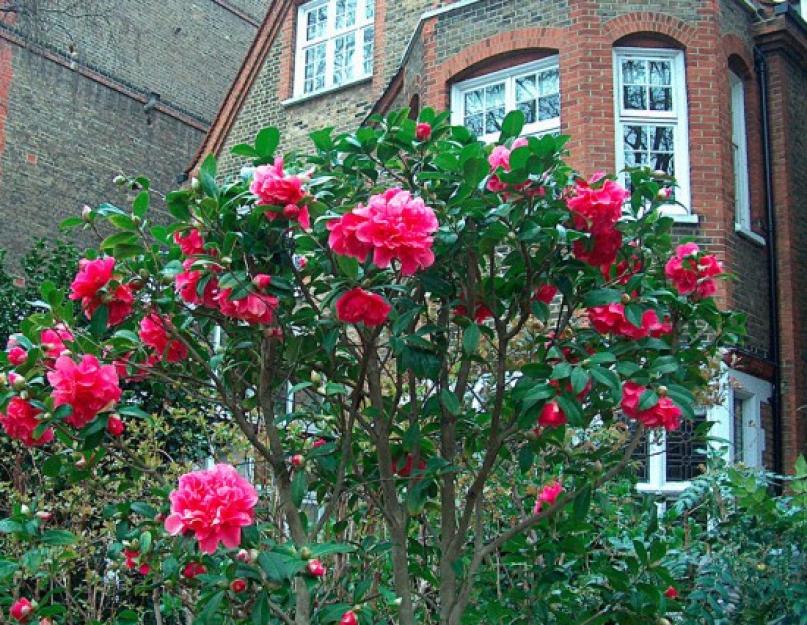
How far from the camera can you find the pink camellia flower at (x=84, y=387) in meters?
3.51

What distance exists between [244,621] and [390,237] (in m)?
1.63

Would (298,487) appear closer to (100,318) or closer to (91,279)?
(100,318)

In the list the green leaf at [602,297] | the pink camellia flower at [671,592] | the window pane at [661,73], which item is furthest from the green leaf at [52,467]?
the window pane at [661,73]

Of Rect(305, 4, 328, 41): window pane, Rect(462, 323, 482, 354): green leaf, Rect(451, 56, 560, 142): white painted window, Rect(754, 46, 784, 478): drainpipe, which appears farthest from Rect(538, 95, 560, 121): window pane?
Rect(462, 323, 482, 354): green leaf

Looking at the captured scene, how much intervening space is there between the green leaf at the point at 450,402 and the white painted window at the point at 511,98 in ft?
27.5

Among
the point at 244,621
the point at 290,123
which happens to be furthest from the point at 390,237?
the point at 290,123

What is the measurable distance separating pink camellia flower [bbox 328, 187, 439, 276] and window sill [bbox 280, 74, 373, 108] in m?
13.4

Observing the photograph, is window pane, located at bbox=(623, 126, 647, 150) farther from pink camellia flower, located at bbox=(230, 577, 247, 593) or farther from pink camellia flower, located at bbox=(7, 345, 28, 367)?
pink camellia flower, located at bbox=(230, 577, 247, 593)

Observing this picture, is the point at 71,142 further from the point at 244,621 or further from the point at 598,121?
the point at 244,621

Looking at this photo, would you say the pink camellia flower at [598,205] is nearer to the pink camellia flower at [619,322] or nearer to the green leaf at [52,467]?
the pink camellia flower at [619,322]

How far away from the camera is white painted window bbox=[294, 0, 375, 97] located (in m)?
17.0

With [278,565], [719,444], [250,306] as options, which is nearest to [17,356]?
[250,306]

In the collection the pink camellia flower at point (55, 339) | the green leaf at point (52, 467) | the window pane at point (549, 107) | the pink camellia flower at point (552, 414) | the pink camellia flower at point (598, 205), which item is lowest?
the green leaf at point (52, 467)

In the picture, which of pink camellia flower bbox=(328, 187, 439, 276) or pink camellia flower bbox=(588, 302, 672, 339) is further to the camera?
pink camellia flower bbox=(588, 302, 672, 339)
